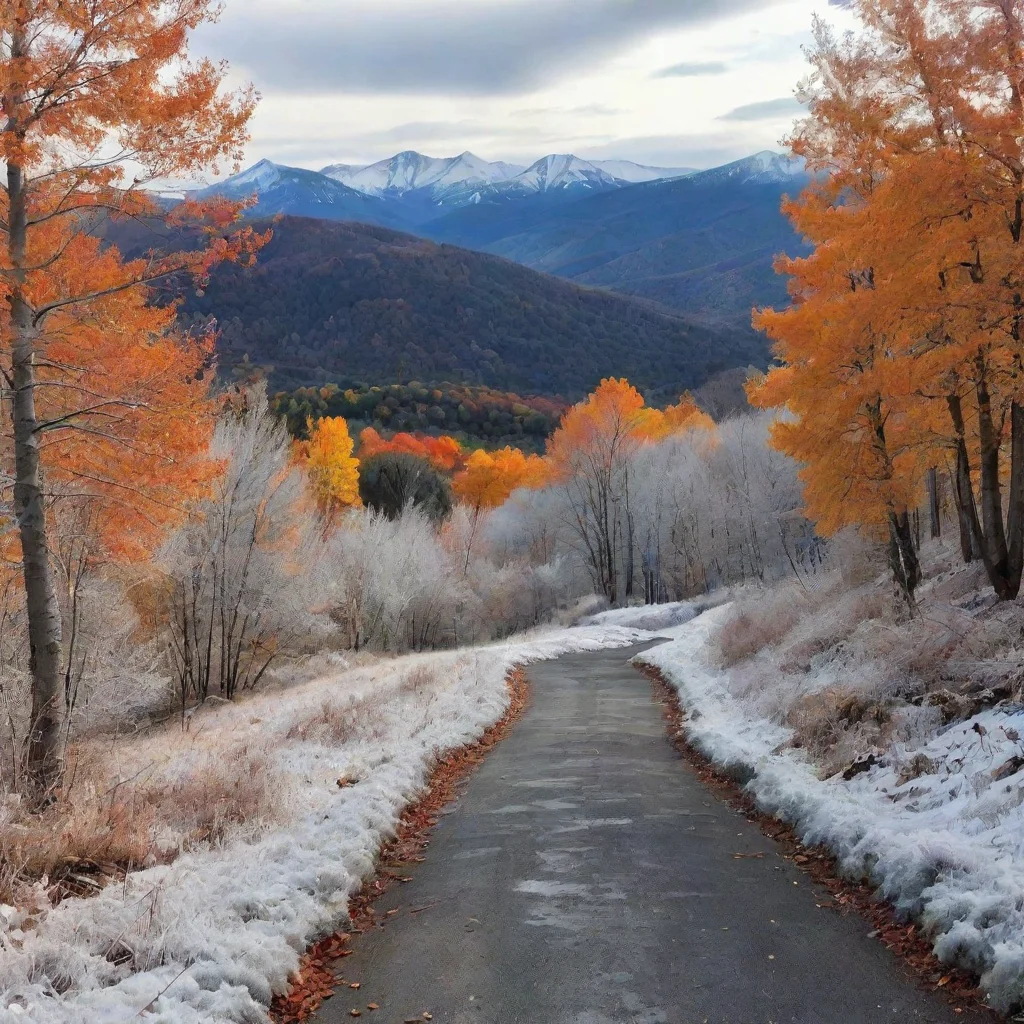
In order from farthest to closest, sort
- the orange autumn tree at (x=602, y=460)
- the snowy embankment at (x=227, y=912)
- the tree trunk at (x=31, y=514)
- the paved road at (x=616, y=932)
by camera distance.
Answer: the orange autumn tree at (x=602, y=460)
the tree trunk at (x=31, y=514)
the paved road at (x=616, y=932)
the snowy embankment at (x=227, y=912)

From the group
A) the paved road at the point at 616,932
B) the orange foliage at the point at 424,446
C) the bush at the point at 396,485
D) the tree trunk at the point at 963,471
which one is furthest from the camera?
the orange foliage at the point at 424,446

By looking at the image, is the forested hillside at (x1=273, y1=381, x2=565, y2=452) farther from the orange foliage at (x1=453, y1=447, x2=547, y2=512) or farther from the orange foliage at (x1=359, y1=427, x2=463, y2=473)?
the orange foliage at (x1=453, y1=447, x2=547, y2=512)

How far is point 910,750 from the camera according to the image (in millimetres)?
7441

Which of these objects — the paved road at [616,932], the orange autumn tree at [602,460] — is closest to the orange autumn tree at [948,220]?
the paved road at [616,932]

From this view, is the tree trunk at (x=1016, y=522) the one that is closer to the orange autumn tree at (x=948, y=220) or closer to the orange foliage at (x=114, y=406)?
the orange autumn tree at (x=948, y=220)

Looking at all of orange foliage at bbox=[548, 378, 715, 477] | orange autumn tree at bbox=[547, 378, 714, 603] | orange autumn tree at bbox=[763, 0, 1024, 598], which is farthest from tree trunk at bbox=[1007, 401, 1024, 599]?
orange foliage at bbox=[548, 378, 715, 477]

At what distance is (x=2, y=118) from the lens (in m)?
7.18

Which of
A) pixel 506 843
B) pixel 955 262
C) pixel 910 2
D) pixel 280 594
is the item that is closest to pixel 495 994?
pixel 506 843

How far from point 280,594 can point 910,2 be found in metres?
18.9

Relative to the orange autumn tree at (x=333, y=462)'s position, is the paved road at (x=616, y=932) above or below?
below

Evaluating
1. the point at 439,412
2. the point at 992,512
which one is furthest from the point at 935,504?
the point at 439,412

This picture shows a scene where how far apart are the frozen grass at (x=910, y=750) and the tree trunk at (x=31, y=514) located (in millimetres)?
6434

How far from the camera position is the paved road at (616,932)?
4.34 m

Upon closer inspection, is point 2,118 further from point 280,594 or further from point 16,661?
point 280,594
